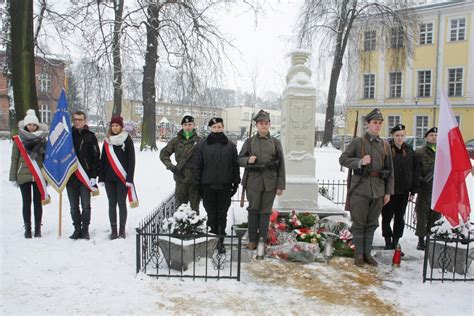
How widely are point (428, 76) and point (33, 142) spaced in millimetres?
35668

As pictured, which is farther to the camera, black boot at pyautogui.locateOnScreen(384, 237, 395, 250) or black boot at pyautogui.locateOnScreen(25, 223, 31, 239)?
black boot at pyautogui.locateOnScreen(384, 237, 395, 250)

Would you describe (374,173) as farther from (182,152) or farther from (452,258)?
(182,152)

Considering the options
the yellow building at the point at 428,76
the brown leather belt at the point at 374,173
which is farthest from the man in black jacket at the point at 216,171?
the yellow building at the point at 428,76

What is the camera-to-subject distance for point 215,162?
5.50 metres

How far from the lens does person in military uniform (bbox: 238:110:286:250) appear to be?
5.57m

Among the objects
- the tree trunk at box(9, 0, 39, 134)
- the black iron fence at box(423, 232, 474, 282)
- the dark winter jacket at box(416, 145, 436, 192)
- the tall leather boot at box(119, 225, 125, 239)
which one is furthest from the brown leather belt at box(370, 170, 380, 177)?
the tree trunk at box(9, 0, 39, 134)

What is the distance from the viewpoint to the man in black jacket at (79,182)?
5.99 metres

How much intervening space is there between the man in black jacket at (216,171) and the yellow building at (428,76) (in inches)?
1129

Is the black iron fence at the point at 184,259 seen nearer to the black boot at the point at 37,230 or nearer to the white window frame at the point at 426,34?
the black boot at the point at 37,230

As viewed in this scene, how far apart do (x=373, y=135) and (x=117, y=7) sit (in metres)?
14.8

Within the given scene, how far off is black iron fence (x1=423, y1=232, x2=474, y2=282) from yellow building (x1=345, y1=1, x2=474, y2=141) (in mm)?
28535

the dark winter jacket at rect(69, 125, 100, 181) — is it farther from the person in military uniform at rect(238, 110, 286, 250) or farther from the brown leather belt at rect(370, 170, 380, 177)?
the brown leather belt at rect(370, 170, 380, 177)

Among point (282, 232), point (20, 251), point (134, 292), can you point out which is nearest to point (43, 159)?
point (20, 251)

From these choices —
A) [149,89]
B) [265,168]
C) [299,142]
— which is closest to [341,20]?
[149,89]
